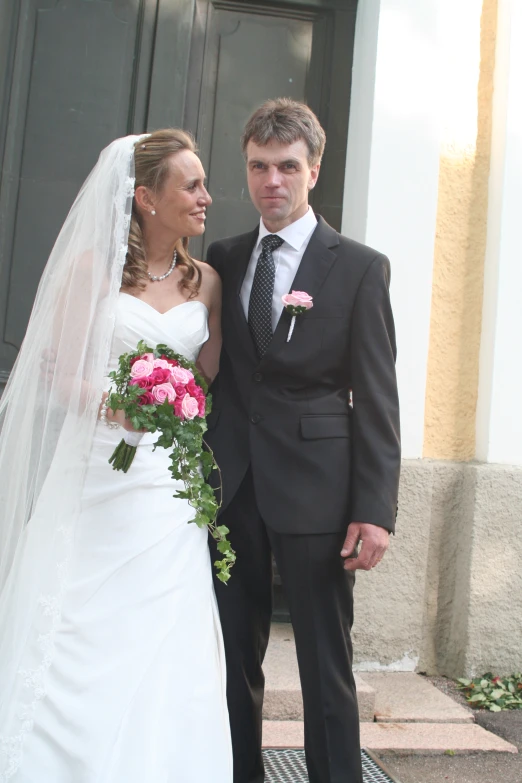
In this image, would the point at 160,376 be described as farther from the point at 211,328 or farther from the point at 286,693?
the point at 286,693

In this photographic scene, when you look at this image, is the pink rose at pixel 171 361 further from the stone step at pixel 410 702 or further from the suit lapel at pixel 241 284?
the stone step at pixel 410 702

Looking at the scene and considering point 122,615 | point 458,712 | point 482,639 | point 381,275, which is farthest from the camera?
point 482,639

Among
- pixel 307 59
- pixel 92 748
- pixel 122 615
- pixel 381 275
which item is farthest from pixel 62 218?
pixel 92 748

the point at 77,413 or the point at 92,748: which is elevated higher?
the point at 77,413

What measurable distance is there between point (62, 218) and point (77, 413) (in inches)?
78.2

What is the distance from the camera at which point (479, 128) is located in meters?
4.52

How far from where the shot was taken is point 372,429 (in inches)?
110

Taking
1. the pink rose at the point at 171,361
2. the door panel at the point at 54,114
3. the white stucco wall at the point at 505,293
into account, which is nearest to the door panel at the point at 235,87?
the door panel at the point at 54,114

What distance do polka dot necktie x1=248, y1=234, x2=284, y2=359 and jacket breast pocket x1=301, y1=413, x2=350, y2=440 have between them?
272 mm

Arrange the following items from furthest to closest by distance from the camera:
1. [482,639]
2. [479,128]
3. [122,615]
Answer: [479,128]
[482,639]
[122,615]

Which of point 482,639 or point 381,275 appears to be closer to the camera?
point 381,275

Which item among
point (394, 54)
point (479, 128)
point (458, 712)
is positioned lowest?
point (458, 712)

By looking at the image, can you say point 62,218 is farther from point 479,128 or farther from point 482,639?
point 482,639

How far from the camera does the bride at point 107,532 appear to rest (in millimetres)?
2508
